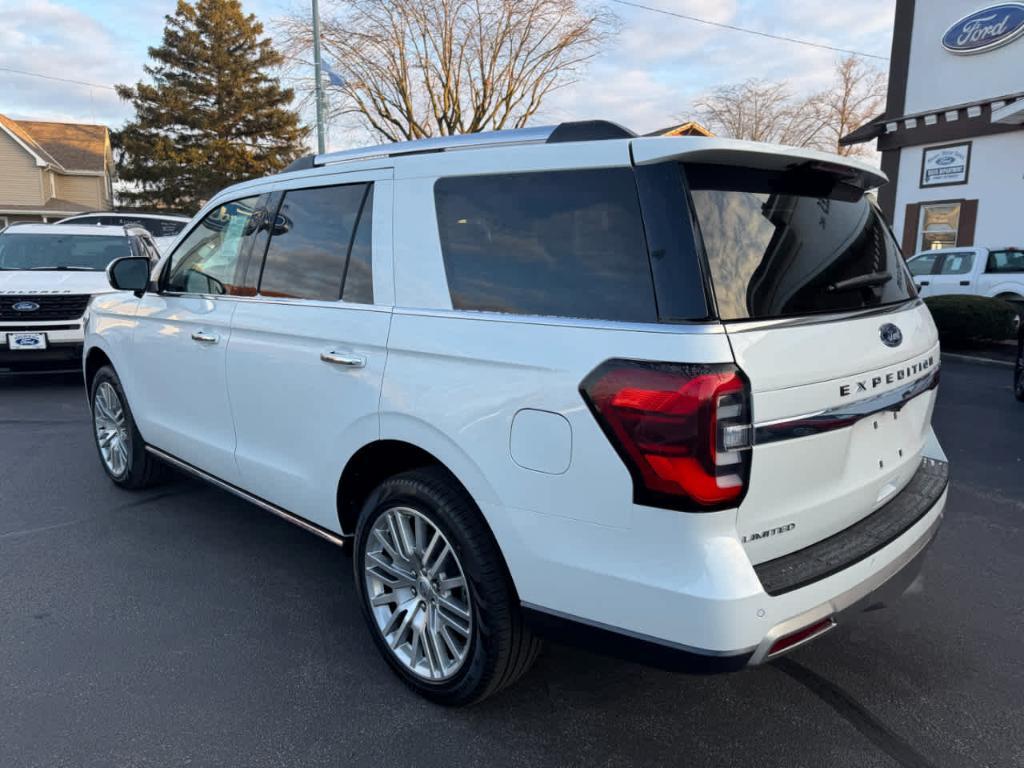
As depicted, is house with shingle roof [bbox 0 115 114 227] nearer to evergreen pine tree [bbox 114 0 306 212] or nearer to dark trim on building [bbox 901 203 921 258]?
evergreen pine tree [bbox 114 0 306 212]

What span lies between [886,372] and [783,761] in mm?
1295

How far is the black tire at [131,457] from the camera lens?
462 cm

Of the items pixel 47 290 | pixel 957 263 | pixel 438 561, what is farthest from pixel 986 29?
→ pixel 438 561

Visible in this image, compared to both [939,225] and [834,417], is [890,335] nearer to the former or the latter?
[834,417]

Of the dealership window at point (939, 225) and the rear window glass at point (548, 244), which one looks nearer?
the rear window glass at point (548, 244)

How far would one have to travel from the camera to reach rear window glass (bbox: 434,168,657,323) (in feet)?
6.93

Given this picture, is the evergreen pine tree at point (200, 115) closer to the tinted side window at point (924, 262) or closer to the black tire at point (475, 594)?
the tinted side window at point (924, 262)

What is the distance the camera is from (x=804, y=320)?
216 centimetres

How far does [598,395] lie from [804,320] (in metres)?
0.67

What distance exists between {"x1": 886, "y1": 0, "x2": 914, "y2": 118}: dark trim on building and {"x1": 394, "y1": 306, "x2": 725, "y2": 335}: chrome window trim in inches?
800

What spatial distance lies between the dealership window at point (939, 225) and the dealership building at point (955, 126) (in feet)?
0.08

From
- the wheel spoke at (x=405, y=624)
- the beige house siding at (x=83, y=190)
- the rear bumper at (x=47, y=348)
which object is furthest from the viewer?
the beige house siding at (x=83, y=190)

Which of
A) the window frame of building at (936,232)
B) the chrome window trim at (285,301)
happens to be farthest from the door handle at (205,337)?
the window frame of building at (936,232)

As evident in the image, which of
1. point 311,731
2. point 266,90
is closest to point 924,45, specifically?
point 311,731
